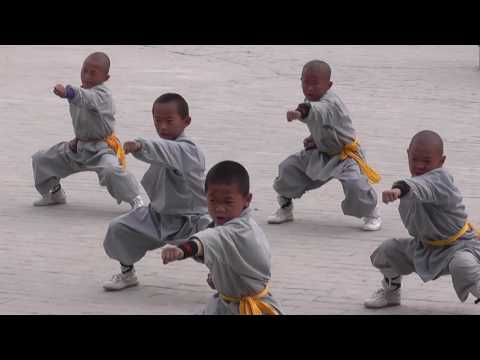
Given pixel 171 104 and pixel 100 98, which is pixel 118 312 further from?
pixel 100 98

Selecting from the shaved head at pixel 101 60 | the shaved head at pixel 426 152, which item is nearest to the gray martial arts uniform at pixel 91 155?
the shaved head at pixel 101 60

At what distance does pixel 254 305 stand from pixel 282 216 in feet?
→ 9.71

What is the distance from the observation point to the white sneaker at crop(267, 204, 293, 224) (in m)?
8.59

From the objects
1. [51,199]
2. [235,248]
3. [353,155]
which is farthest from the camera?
[51,199]

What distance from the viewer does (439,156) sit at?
631cm

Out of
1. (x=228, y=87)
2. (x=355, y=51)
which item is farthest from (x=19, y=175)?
(x=355, y=51)

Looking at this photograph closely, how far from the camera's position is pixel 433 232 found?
634 cm

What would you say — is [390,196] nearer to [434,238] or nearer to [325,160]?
[434,238]

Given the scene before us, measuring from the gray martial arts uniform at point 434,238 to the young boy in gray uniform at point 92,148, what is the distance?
268 centimetres

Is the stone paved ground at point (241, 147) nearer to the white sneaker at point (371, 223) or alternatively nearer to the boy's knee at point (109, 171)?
the white sneaker at point (371, 223)

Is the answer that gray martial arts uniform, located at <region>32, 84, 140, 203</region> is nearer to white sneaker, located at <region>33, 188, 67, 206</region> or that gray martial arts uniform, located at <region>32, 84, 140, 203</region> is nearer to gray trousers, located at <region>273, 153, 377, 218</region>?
white sneaker, located at <region>33, 188, 67, 206</region>

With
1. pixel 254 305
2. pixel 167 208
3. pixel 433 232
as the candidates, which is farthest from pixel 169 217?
pixel 433 232

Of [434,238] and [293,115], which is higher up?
[293,115]

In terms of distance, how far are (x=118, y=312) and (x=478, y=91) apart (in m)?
8.38
